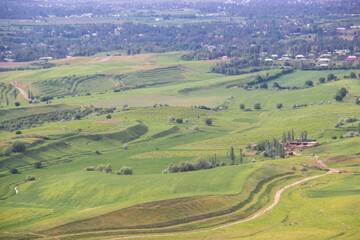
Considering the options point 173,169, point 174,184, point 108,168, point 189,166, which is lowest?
point 108,168

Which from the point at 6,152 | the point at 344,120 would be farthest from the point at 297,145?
the point at 6,152

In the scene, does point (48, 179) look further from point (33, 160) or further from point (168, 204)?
point (168, 204)

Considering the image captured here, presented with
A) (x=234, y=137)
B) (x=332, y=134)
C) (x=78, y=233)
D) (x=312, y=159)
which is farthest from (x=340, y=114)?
(x=78, y=233)

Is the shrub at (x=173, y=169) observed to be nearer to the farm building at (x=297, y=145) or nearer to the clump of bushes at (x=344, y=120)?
the farm building at (x=297, y=145)

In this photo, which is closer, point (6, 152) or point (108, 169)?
point (108, 169)

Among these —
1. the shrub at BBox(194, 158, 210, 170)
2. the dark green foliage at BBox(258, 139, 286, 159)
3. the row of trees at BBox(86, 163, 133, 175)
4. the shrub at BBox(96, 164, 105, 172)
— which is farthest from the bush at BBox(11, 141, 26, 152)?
the dark green foliage at BBox(258, 139, 286, 159)

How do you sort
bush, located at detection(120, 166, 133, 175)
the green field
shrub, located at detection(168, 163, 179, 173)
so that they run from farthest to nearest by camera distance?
1. bush, located at detection(120, 166, 133, 175)
2. shrub, located at detection(168, 163, 179, 173)
3. the green field

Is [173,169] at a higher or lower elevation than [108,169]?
higher

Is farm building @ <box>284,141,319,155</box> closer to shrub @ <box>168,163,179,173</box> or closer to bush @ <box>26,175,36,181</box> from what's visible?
shrub @ <box>168,163,179,173</box>

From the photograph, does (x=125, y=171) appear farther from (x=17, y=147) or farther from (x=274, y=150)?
(x=274, y=150)

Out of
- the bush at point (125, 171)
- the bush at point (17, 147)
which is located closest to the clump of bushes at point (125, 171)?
the bush at point (125, 171)

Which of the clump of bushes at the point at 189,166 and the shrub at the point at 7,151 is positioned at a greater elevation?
the shrub at the point at 7,151
